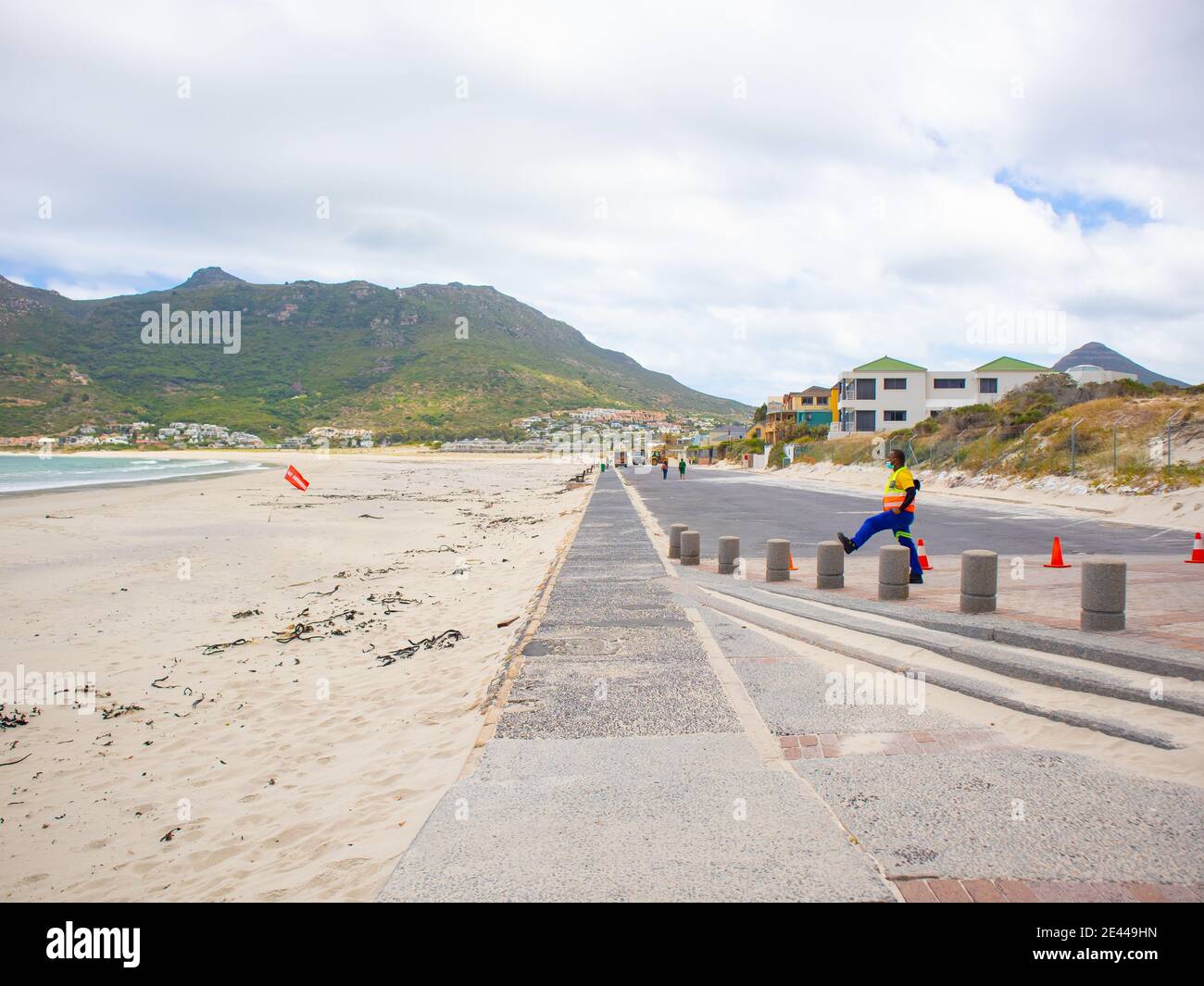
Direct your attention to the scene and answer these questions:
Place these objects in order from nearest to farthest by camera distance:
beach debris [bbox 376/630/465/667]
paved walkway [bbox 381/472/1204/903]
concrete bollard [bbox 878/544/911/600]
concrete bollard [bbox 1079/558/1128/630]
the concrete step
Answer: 1. paved walkway [bbox 381/472/1204/903]
2. the concrete step
3. concrete bollard [bbox 1079/558/1128/630]
4. beach debris [bbox 376/630/465/667]
5. concrete bollard [bbox 878/544/911/600]

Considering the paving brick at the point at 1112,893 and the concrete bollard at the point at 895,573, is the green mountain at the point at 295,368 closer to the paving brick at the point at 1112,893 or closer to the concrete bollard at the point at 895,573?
the concrete bollard at the point at 895,573

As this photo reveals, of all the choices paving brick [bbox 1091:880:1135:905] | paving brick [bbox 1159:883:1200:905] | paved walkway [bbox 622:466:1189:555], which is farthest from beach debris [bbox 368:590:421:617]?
paving brick [bbox 1159:883:1200:905]

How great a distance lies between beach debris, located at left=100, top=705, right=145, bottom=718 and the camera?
644cm

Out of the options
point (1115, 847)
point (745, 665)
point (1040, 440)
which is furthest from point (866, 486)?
point (1115, 847)

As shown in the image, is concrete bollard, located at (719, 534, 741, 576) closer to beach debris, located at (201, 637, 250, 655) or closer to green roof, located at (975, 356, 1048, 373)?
beach debris, located at (201, 637, 250, 655)

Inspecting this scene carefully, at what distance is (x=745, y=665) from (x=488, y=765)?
273cm

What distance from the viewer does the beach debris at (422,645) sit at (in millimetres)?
7887

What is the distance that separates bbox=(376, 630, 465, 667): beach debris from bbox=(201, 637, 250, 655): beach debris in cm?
198

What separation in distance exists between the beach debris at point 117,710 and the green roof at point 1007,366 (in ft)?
214

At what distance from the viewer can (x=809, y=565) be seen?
37.5 ft

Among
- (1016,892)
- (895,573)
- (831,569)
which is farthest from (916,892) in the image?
(831,569)

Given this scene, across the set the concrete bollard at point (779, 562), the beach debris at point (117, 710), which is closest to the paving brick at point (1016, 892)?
the beach debris at point (117, 710)

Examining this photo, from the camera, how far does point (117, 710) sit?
653cm

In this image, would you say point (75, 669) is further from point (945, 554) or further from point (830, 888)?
point (945, 554)
